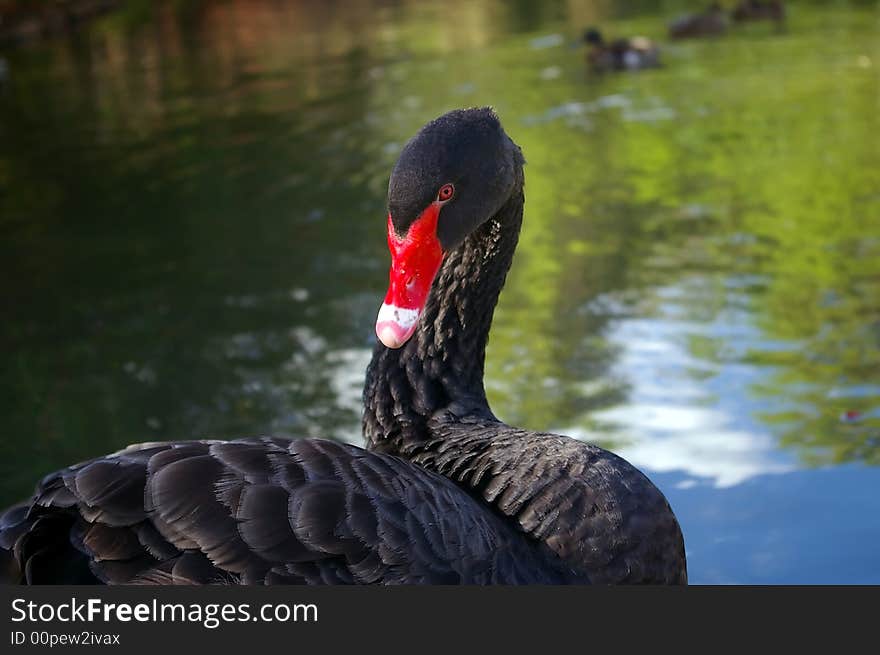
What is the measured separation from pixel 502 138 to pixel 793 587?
50.8 inches

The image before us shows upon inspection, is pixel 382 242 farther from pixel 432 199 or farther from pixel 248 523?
pixel 248 523

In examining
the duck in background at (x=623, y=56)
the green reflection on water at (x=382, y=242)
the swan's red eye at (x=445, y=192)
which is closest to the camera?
the swan's red eye at (x=445, y=192)

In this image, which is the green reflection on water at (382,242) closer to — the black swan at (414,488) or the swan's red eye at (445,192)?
the black swan at (414,488)

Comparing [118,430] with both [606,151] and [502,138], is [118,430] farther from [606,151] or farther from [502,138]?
[606,151]

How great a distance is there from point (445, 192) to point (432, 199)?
0.16ft

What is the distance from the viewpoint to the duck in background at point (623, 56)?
11.4 metres

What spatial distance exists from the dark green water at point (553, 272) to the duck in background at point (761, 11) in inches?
47.7

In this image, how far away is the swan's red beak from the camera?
8.39 ft

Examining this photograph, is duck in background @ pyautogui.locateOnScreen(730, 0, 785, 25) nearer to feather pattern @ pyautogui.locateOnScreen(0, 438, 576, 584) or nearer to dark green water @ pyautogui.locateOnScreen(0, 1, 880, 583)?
dark green water @ pyautogui.locateOnScreen(0, 1, 880, 583)

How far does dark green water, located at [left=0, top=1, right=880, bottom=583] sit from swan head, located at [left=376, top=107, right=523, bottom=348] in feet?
4.44

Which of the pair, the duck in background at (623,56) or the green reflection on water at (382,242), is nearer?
the green reflection on water at (382,242)

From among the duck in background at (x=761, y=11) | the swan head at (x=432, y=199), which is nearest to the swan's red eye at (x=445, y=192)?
the swan head at (x=432, y=199)

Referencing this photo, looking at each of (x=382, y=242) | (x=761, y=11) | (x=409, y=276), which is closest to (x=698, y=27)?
(x=761, y=11)

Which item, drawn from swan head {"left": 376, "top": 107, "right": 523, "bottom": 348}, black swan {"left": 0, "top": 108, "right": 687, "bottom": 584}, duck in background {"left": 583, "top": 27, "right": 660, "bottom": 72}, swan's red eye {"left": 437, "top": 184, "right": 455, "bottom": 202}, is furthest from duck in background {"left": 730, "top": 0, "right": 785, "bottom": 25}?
swan's red eye {"left": 437, "top": 184, "right": 455, "bottom": 202}
